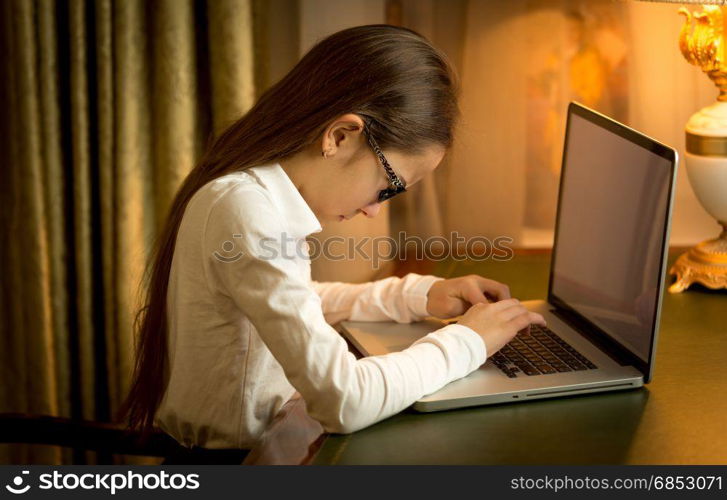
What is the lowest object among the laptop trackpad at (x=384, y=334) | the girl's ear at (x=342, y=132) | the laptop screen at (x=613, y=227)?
the laptop trackpad at (x=384, y=334)

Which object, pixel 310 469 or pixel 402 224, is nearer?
pixel 310 469

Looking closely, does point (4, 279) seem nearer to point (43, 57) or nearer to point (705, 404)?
point (43, 57)

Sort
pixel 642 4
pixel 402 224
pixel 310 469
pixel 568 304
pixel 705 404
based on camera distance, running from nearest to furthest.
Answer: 1. pixel 310 469
2. pixel 705 404
3. pixel 568 304
4. pixel 642 4
5. pixel 402 224

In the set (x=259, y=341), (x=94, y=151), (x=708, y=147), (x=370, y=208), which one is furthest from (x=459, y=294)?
(x=94, y=151)

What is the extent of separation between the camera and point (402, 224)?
2.00 m

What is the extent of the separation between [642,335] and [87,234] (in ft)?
3.65

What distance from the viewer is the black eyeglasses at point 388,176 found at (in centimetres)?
114

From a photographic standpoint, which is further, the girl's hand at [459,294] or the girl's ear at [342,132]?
the girl's hand at [459,294]

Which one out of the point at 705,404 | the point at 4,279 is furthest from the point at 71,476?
the point at 4,279

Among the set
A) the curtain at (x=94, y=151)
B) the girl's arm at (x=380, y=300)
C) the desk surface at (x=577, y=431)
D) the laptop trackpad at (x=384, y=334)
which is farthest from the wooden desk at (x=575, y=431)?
the curtain at (x=94, y=151)

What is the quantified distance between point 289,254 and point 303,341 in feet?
0.39

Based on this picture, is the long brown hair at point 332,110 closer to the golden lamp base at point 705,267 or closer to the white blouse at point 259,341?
the white blouse at point 259,341

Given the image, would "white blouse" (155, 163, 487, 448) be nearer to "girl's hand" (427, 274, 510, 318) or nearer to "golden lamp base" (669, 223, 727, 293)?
"girl's hand" (427, 274, 510, 318)

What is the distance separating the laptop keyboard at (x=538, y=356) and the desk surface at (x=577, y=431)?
6cm
